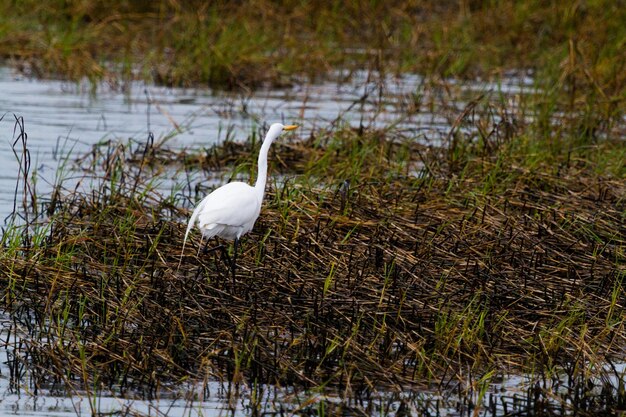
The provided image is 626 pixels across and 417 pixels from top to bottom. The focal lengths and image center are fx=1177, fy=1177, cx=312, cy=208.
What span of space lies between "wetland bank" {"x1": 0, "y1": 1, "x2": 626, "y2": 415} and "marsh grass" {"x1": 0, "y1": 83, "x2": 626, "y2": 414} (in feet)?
0.05

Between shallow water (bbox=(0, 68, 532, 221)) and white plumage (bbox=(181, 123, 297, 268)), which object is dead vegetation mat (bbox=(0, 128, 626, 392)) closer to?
white plumage (bbox=(181, 123, 297, 268))

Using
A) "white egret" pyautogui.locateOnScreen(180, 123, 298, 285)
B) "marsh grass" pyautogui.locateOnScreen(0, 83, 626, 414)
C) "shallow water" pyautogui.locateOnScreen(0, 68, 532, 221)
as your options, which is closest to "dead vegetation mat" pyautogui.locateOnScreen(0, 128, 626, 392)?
"marsh grass" pyautogui.locateOnScreen(0, 83, 626, 414)

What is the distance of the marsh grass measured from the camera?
204 inches

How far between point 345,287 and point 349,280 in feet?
0.16

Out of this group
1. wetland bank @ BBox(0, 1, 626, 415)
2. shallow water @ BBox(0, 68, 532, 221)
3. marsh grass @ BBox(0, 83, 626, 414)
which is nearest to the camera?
wetland bank @ BBox(0, 1, 626, 415)

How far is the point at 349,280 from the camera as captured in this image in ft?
20.4

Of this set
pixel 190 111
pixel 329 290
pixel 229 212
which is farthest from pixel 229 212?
pixel 190 111

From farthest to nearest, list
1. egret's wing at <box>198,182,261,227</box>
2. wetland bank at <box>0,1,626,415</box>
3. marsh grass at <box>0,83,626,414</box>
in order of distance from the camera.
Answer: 1. egret's wing at <box>198,182,261,227</box>
2. marsh grass at <box>0,83,626,414</box>
3. wetland bank at <box>0,1,626,415</box>

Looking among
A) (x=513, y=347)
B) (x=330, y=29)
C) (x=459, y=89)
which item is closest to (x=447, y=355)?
(x=513, y=347)

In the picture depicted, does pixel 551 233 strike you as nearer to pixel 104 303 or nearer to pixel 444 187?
pixel 444 187

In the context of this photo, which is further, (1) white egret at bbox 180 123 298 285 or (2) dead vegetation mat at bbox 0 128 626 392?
(1) white egret at bbox 180 123 298 285

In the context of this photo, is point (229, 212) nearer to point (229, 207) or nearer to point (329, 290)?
point (229, 207)

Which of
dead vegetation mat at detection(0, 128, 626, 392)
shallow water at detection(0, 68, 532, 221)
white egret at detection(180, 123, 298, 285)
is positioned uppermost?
shallow water at detection(0, 68, 532, 221)

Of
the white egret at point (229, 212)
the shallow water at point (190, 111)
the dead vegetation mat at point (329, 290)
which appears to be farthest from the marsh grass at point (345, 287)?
the shallow water at point (190, 111)
